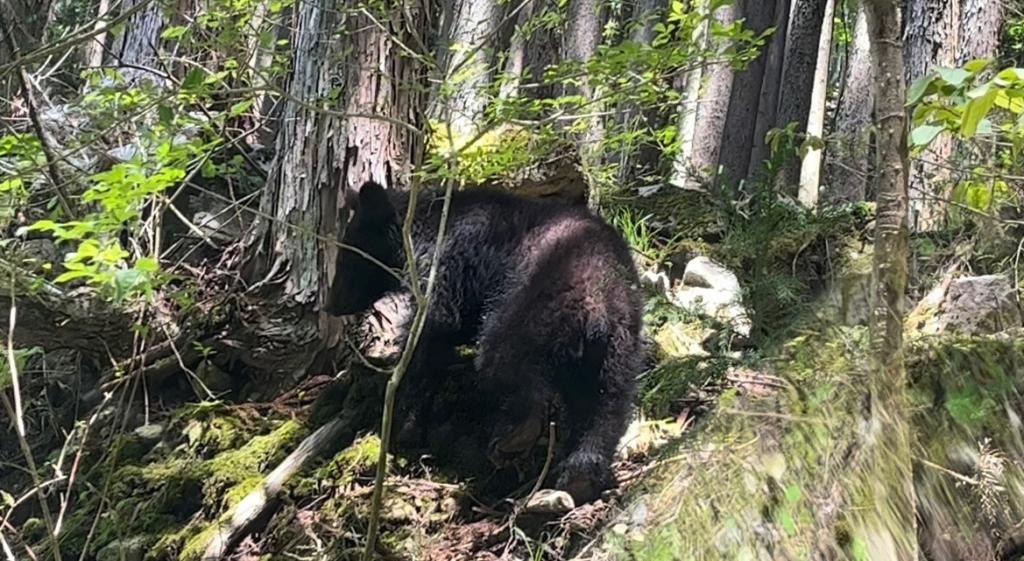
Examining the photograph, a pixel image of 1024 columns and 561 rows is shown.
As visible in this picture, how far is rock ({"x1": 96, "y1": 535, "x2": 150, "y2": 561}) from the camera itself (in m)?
4.62

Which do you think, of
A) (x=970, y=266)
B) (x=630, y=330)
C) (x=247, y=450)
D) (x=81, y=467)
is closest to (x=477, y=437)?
(x=630, y=330)

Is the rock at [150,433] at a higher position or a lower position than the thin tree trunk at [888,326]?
lower

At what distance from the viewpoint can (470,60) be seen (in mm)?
4180

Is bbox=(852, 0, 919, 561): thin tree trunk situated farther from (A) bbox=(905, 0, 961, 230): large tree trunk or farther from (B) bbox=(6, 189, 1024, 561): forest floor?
(A) bbox=(905, 0, 961, 230): large tree trunk

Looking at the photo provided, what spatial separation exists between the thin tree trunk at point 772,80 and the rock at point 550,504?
329 inches

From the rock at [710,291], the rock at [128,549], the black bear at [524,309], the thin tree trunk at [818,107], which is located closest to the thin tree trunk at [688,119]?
the rock at [710,291]

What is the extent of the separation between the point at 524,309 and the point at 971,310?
7.23 ft

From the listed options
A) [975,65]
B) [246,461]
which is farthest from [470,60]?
[246,461]

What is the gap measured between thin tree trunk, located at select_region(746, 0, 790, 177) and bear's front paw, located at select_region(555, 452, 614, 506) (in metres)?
8.11

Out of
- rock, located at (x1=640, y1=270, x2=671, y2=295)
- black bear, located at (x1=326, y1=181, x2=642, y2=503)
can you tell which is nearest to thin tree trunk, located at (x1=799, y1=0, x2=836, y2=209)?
rock, located at (x1=640, y1=270, x2=671, y2=295)

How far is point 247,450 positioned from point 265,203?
1606 millimetres

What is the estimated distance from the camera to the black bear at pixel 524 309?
4.45 metres

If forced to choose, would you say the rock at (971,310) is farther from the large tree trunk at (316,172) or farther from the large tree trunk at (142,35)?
the large tree trunk at (142,35)

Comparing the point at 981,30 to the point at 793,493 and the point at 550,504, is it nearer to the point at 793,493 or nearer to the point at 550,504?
the point at 550,504
